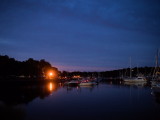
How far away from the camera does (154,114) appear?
1135 inches

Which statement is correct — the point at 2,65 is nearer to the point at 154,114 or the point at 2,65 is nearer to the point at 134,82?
the point at 134,82

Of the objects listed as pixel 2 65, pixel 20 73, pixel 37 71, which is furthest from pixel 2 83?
pixel 37 71

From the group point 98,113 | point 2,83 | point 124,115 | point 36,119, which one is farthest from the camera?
point 2,83

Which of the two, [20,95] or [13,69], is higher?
[13,69]

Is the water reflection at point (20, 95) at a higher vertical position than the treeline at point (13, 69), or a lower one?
lower

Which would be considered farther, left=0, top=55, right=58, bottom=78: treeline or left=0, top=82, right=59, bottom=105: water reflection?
left=0, top=55, right=58, bottom=78: treeline

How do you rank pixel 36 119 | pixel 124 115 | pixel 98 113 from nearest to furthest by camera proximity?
1. pixel 36 119
2. pixel 124 115
3. pixel 98 113

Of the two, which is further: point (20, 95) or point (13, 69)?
point (13, 69)

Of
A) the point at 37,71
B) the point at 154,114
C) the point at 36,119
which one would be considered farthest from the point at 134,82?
the point at 36,119

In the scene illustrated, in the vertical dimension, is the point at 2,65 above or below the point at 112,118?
above

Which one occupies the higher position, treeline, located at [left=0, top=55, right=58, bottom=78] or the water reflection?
treeline, located at [left=0, top=55, right=58, bottom=78]

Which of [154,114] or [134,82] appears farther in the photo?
[134,82]

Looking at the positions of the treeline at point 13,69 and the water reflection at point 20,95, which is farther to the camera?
the treeline at point 13,69

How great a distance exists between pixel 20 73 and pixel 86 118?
306 ft
